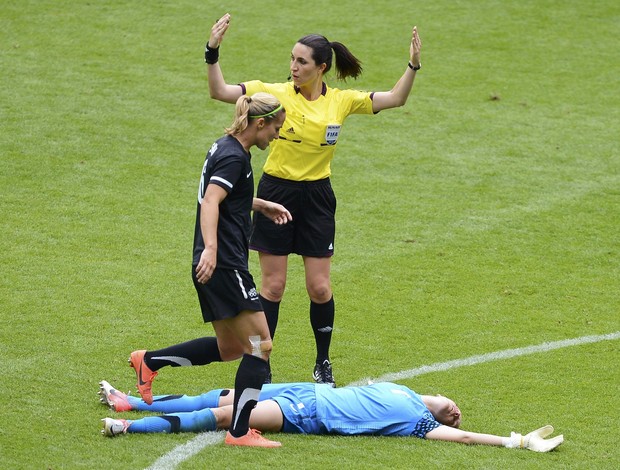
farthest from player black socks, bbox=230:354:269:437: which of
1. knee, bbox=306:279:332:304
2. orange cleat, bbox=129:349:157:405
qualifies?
knee, bbox=306:279:332:304

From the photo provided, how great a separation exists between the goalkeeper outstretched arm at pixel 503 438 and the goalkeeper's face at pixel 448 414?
0.15 meters

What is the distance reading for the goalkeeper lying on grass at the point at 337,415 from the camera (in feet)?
22.7

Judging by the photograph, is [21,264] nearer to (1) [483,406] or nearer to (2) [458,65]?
(1) [483,406]

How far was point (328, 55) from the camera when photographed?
808 centimetres

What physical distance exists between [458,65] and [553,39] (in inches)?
87.0

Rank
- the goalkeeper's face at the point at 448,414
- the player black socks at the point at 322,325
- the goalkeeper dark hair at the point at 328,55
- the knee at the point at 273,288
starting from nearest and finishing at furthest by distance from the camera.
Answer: the goalkeeper's face at the point at 448,414 → the goalkeeper dark hair at the point at 328,55 → the knee at the point at 273,288 → the player black socks at the point at 322,325

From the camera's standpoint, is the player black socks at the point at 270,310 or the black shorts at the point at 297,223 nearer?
the black shorts at the point at 297,223

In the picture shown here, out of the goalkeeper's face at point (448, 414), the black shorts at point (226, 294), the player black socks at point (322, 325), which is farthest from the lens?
the player black socks at point (322, 325)

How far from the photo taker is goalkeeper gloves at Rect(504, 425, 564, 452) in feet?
22.5

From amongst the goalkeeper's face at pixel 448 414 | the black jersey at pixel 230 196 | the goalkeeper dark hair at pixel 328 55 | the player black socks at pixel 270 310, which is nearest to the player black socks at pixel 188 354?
the black jersey at pixel 230 196

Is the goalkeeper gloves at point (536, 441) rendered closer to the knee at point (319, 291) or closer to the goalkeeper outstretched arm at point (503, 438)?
the goalkeeper outstretched arm at point (503, 438)

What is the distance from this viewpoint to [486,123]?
15.2 m

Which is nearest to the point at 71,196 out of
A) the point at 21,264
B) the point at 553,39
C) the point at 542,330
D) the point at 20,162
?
the point at 20,162

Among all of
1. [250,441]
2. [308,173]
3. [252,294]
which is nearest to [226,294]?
[252,294]
